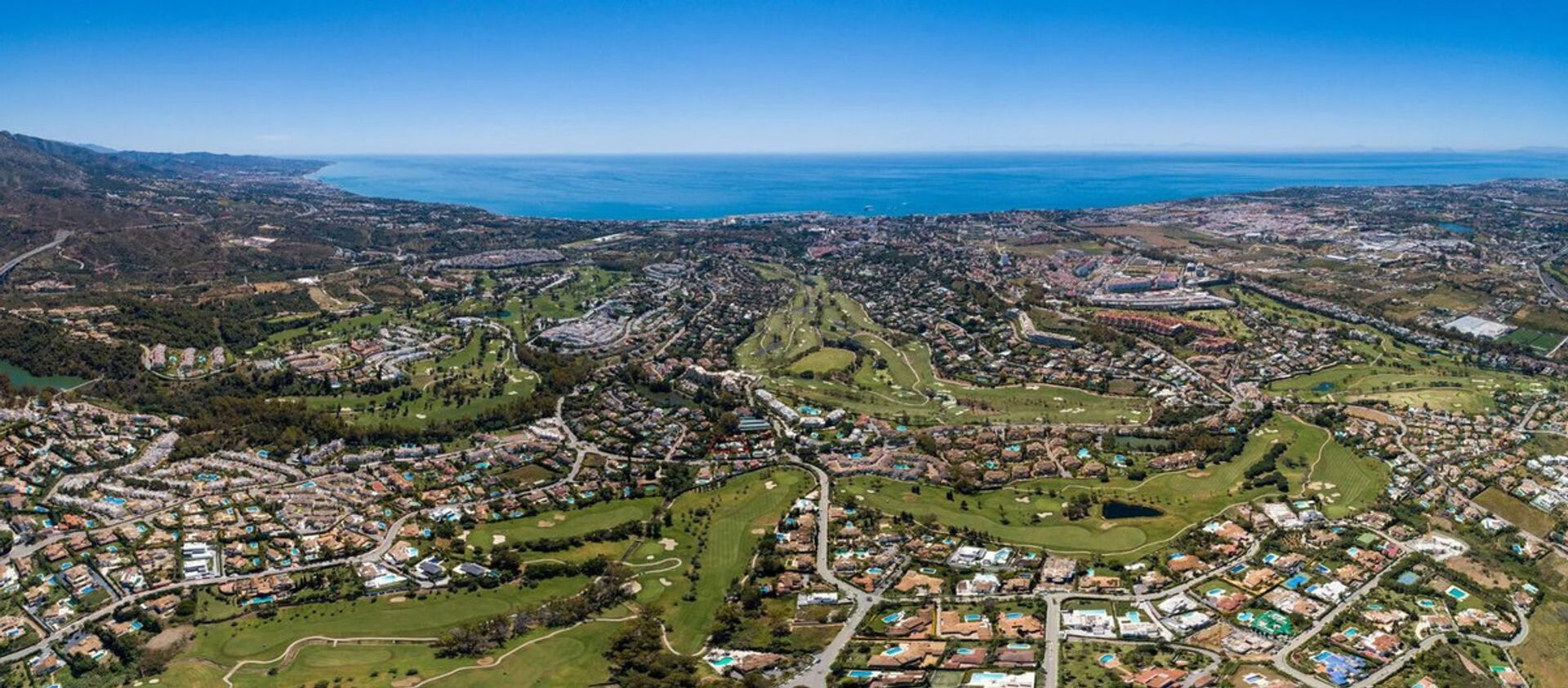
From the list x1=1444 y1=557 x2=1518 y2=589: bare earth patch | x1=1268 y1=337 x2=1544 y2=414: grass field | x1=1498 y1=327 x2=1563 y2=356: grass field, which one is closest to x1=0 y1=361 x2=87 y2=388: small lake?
x1=1444 y1=557 x2=1518 y2=589: bare earth patch

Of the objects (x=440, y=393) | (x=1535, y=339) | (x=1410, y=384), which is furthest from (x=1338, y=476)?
(x=440, y=393)

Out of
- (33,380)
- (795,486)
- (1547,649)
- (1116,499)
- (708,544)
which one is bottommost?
(708,544)

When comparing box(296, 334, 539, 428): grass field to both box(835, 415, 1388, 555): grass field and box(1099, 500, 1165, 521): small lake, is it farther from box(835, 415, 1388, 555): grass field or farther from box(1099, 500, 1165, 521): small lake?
box(1099, 500, 1165, 521): small lake

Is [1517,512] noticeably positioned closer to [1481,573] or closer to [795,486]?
[1481,573]

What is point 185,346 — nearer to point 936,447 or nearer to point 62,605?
point 62,605

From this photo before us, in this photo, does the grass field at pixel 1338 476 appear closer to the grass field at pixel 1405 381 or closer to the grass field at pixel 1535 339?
the grass field at pixel 1405 381

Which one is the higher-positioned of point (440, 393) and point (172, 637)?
point (440, 393)
